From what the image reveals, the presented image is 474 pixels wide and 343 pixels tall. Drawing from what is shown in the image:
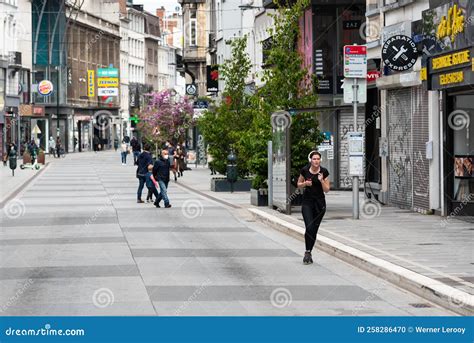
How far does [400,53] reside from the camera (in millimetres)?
28594

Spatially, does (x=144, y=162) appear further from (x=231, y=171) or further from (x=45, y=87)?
(x=45, y=87)

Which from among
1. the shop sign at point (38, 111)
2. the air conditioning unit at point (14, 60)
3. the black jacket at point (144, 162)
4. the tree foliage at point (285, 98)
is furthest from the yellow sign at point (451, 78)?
the shop sign at point (38, 111)

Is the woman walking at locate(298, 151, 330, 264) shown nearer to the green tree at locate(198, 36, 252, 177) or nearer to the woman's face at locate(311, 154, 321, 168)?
the woman's face at locate(311, 154, 321, 168)

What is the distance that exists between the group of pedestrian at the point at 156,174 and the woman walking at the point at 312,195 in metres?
14.6

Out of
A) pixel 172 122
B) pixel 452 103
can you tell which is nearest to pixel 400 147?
pixel 452 103

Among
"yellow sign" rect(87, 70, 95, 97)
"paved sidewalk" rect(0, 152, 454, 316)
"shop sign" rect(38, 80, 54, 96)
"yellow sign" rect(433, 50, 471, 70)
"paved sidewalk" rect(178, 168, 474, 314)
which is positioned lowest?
"paved sidewalk" rect(0, 152, 454, 316)

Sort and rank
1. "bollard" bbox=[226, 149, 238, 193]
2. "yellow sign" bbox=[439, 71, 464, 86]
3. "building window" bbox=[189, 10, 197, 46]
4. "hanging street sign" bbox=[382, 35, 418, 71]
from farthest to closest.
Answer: "building window" bbox=[189, 10, 197, 46] < "bollard" bbox=[226, 149, 238, 193] < "hanging street sign" bbox=[382, 35, 418, 71] < "yellow sign" bbox=[439, 71, 464, 86]

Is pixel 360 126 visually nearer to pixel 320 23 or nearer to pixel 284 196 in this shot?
pixel 320 23

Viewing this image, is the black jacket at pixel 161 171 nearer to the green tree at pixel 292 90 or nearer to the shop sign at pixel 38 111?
the green tree at pixel 292 90

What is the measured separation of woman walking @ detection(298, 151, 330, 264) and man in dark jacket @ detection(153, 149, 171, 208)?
47.9 feet

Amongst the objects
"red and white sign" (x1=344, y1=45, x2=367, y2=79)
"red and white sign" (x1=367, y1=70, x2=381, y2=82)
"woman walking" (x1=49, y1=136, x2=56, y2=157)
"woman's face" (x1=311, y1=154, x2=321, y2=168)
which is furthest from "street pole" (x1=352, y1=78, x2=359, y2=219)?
"woman walking" (x1=49, y1=136, x2=56, y2=157)

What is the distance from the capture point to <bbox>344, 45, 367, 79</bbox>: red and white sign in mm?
25797

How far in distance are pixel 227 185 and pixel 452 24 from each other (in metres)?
17.7

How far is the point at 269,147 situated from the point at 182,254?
11.4 m
